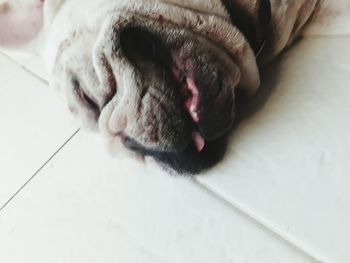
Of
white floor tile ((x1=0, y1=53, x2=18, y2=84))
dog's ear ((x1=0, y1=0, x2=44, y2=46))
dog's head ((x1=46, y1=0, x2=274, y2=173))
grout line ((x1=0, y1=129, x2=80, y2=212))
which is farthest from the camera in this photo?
white floor tile ((x1=0, y1=53, x2=18, y2=84))

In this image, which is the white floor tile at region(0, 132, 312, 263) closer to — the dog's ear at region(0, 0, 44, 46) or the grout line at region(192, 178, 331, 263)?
the grout line at region(192, 178, 331, 263)

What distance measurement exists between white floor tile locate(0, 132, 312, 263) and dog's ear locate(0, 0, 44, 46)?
191 millimetres

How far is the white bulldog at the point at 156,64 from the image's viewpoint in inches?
27.5

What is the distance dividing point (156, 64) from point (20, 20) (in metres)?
0.22

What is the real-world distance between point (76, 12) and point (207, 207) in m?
0.29

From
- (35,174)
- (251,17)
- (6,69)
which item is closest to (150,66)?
(251,17)

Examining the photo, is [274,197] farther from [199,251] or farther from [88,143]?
[88,143]

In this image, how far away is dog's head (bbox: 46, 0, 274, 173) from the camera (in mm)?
697

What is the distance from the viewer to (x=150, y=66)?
707mm

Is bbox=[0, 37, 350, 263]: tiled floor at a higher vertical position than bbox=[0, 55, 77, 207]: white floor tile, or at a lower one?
higher

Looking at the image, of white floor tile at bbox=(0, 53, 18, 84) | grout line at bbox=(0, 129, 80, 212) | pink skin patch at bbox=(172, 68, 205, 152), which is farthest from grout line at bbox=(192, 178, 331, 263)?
white floor tile at bbox=(0, 53, 18, 84)

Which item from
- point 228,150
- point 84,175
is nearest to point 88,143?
point 84,175

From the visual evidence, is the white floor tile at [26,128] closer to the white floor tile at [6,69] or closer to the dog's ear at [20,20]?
the white floor tile at [6,69]

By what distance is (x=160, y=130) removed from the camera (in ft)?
2.36
